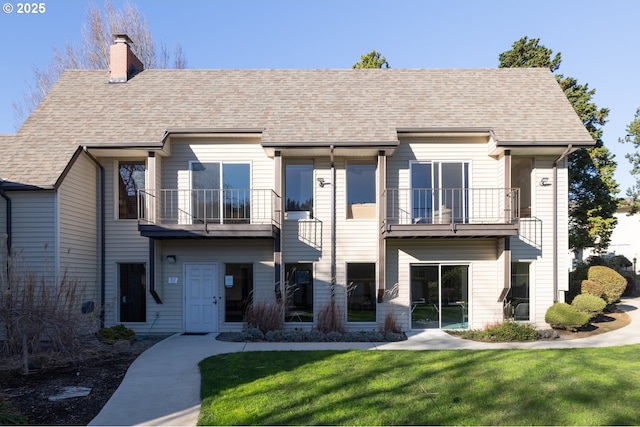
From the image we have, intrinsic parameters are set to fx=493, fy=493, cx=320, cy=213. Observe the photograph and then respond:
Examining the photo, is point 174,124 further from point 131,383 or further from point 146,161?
point 131,383

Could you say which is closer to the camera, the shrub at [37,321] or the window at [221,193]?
the shrub at [37,321]

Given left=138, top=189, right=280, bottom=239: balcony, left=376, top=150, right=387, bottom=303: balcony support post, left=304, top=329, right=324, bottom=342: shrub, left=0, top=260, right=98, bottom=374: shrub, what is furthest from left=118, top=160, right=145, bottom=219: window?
left=376, top=150, right=387, bottom=303: balcony support post

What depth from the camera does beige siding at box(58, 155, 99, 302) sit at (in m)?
12.6

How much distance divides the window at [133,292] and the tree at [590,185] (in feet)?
52.9

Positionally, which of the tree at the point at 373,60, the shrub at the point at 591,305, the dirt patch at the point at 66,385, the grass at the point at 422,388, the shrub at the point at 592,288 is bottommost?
the dirt patch at the point at 66,385

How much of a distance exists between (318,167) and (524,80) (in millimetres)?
7871

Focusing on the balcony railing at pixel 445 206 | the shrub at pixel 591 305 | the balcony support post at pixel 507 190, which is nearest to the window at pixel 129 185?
the balcony railing at pixel 445 206

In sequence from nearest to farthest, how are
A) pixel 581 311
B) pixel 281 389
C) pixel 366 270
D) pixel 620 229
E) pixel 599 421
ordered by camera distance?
pixel 599 421, pixel 281 389, pixel 581 311, pixel 366 270, pixel 620 229

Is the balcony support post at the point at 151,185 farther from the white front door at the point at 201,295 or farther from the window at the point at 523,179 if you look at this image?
the window at the point at 523,179

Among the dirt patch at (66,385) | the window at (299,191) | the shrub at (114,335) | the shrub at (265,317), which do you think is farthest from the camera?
the window at (299,191)

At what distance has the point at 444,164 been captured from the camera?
14.6m

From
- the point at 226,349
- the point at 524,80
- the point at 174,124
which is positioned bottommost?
the point at 226,349

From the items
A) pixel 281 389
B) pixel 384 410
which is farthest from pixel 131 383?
pixel 384 410

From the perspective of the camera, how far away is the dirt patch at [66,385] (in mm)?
6816
